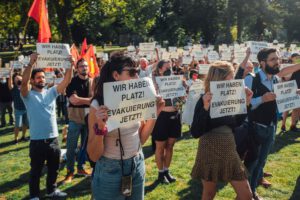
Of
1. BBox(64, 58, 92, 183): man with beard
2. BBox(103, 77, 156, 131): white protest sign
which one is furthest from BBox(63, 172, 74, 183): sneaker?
BBox(103, 77, 156, 131): white protest sign

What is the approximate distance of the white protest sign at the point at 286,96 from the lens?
5.40 m

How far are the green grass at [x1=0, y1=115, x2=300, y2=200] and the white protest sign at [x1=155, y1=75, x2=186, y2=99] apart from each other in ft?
5.34

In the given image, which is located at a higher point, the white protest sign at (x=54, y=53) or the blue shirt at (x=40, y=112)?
the white protest sign at (x=54, y=53)

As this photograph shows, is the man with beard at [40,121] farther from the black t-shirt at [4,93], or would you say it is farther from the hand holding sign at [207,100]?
the black t-shirt at [4,93]

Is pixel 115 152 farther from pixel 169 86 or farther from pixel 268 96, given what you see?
pixel 169 86

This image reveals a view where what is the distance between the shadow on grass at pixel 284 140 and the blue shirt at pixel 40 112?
5.47 meters

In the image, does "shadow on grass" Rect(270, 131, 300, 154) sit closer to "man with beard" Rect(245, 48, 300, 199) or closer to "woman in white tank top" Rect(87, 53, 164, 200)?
"man with beard" Rect(245, 48, 300, 199)

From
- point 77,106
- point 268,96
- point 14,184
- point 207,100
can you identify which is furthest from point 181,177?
point 207,100

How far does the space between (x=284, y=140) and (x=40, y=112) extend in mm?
6787

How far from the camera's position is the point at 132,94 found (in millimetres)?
3258

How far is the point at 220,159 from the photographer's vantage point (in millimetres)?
4188

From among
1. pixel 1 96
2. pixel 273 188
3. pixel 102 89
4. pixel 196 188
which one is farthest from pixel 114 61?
pixel 1 96

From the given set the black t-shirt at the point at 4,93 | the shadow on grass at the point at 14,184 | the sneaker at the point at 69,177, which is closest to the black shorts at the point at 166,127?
the sneaker at the point at 69,177

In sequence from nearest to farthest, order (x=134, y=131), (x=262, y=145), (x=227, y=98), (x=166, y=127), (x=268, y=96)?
1. (x=134, y=131)
2. (x=227, y=98)
3. (x=268, y=96)
4. (x=262, y=145)
5. (x=166, y=127)
